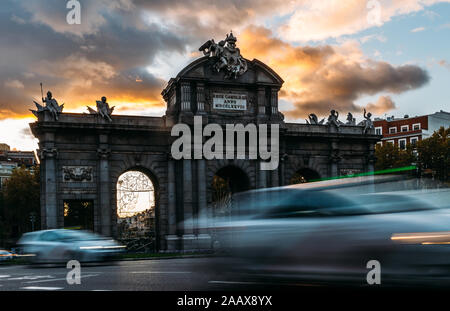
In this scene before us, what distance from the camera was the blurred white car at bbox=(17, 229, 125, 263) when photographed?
20.7 m

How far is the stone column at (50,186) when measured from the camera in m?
34.6

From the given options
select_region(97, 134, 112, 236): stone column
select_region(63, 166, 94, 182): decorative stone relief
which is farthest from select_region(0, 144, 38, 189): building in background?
select_region(97, 134, 112, 236): stone column

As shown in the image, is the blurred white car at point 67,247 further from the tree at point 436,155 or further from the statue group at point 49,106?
the tree at point 436,155

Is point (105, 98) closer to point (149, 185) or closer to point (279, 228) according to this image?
point (149, 185)

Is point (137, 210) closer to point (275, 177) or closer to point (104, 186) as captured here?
point (104, 186)

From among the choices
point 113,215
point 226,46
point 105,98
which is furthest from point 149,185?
point 226,46

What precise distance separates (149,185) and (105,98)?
257 inches

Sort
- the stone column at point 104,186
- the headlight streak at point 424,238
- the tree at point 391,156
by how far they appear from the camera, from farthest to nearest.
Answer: the tree at point 391,156
the stone column at point 104,186
the headlight streak at point 424,238

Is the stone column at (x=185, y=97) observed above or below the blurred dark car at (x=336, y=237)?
above

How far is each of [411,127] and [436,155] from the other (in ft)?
79.1

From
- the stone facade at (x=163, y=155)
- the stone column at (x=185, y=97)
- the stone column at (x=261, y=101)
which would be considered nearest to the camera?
the stone facade at (x=163, y=155)

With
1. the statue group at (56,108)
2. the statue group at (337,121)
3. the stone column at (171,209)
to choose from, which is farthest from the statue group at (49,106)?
the statue group at (337,121)

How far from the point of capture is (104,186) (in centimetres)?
3609

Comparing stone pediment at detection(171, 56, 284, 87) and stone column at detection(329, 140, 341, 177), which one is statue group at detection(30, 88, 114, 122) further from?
stone column at detection(329, 140, 341, 177)
